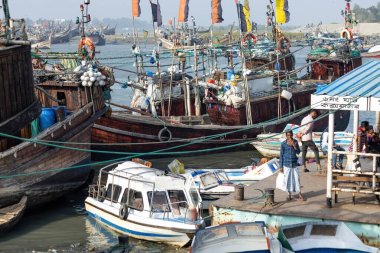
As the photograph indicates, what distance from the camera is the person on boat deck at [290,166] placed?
16.3m

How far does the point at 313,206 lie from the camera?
15.9m

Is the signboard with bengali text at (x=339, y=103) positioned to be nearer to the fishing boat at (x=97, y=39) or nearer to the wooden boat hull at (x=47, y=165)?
the wooden boat hull at (x=47, y=165)

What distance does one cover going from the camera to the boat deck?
15055 mm

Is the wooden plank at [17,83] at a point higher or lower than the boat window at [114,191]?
higher

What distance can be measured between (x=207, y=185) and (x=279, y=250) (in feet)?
23.6

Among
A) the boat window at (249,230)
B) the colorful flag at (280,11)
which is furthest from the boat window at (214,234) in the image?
the colorful flag at (280,11)

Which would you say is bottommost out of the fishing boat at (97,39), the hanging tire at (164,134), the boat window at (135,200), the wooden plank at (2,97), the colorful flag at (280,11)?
the fishing boat at (97,39)

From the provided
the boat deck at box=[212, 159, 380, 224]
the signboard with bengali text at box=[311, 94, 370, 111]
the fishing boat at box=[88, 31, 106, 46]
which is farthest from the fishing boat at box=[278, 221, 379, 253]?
the fishing boat at box=[88, 31, 106, 46]

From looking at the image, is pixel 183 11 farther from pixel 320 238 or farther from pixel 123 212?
pixel 320 238

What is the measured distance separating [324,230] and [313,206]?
1.58 meters

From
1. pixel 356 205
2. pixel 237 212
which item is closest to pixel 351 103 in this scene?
pixel 356 205

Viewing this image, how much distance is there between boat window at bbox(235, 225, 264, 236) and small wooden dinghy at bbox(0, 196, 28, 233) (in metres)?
6.87

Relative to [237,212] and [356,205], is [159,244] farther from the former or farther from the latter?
[356,205]

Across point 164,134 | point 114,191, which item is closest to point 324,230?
point 114,191
